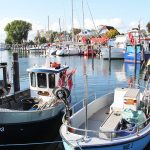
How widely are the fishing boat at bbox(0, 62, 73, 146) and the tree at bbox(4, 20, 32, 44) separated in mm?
127765

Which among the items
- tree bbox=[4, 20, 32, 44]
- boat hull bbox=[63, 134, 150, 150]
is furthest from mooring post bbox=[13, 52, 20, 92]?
tree bbox=[4, 20, 32, 44]

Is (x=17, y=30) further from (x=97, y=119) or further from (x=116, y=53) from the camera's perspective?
(x=97, y=119)

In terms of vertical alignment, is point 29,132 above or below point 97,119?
below

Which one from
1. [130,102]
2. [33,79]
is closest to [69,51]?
[33,79]

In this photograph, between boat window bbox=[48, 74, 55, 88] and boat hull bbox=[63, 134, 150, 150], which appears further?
boat window bbox=[48, 74, 55, 88]

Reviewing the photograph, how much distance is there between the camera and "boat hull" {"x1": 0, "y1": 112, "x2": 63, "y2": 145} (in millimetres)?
13227

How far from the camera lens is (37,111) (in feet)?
46.2

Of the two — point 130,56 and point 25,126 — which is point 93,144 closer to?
point 25,126

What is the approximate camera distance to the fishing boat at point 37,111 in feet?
43.3

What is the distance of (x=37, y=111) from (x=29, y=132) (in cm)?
105

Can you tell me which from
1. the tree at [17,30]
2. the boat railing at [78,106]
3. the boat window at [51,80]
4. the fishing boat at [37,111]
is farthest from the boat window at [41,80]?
the tree at [17,30]

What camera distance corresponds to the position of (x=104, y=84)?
30.6 meters

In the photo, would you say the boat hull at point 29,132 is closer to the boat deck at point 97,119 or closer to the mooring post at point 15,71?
the boat deck at point 97,119

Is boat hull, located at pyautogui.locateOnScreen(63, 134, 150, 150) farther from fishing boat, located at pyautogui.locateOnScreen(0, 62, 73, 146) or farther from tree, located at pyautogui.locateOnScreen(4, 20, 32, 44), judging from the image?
tree, located at pyautogui.locateOnScreen(4, 20, 32, 44)
